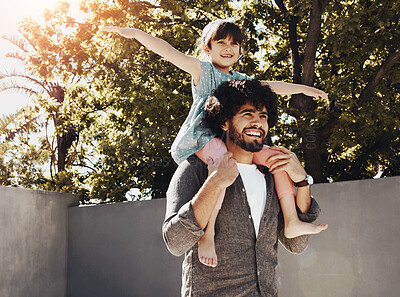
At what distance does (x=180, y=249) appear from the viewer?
1.74 meters

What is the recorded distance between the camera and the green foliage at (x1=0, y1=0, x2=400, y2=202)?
8734 millimetres

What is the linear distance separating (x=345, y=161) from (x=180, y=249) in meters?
10.4

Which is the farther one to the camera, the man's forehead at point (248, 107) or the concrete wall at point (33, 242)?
the concrete wall at point (33, 242)

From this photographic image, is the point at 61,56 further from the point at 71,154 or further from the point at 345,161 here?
the point at 345,161

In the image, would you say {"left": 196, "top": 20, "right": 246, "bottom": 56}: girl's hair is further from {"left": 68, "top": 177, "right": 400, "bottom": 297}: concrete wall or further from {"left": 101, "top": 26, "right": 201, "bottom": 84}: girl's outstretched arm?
{"left": 68, "top": 177, "right": 400, "bottom": 297}: concrete wall

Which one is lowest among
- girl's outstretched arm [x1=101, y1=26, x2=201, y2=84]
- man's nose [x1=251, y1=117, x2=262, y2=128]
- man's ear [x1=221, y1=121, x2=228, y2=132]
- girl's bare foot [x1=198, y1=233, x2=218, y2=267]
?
girl's bare foot [x1=198, y1=233, x2=218, y2=267]

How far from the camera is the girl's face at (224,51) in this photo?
8.00ft

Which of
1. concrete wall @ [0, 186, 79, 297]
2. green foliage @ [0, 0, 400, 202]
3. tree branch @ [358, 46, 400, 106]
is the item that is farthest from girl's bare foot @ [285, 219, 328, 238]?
tree branch @ [358, 46, 400, 106]

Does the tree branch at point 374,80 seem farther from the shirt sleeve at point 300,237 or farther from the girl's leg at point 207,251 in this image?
the girl's leg at point 207,251

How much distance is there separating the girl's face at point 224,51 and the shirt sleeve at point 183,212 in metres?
0.64

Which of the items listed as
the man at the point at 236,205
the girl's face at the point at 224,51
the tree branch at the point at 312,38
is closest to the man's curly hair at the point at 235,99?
the man at the point at 236,205

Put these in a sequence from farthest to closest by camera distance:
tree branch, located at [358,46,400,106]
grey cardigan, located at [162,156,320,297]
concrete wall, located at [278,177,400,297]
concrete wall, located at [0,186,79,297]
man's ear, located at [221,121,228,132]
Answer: tree branch, located at [358,46,400,106] < concrete wall, located at [0,186,79,297] < concrete wall, located at [278,177,400,297] < man's ear, located at [221,121,228,132] < grey cardigan, located at [162,156,320,297]

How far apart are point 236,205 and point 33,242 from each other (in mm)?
7527

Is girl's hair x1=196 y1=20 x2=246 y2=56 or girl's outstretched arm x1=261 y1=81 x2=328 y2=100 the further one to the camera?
girl's outstretched arm x1=261 y1=81 x2=328 y2=100
